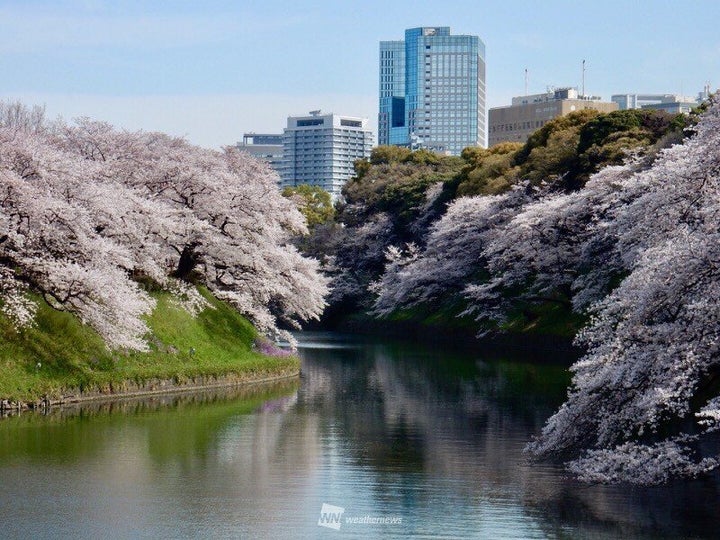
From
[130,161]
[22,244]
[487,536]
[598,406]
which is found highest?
[130,161]

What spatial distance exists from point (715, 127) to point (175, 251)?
1121 inches

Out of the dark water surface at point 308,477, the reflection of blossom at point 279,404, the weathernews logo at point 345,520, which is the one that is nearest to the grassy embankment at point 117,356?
the dark water surface at point 308,477

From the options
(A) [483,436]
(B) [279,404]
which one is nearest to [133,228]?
(B) [279,404]

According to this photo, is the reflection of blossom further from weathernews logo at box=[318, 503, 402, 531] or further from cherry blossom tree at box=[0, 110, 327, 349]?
weathernews logo at box=[318, 503, 402, 531]

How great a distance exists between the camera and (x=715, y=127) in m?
22.1

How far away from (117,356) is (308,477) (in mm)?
14963

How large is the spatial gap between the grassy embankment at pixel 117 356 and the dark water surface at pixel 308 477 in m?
1.49

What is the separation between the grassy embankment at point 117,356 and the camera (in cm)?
3266

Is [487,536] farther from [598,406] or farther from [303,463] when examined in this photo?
[303,463]

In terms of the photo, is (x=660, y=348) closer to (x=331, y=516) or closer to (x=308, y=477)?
(x=331, y=516)

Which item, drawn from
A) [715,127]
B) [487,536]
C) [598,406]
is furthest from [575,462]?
[715,127]

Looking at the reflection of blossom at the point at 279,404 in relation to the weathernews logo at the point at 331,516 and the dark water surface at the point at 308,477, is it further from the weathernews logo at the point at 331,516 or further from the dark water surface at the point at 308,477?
the weathernews logo at the point at 331,516

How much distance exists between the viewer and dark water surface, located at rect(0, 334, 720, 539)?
18.5m

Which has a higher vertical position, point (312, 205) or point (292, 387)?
point (312, 205)
